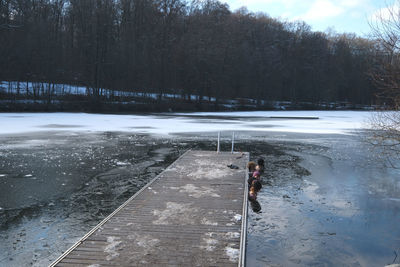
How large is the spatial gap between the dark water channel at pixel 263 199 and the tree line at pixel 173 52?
28.3 metres

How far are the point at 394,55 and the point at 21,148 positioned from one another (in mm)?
13901

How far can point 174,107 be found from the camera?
48.3 m

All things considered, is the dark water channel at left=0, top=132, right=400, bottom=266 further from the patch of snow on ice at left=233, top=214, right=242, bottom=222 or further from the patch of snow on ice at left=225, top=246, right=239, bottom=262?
the patch of snow on ice at left=225, top=246, right=239, bottom=262

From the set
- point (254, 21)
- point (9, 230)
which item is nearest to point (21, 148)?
point (9, 230)

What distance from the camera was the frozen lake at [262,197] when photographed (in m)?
5.44

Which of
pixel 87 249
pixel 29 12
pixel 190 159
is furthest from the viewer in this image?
pixel 29 12

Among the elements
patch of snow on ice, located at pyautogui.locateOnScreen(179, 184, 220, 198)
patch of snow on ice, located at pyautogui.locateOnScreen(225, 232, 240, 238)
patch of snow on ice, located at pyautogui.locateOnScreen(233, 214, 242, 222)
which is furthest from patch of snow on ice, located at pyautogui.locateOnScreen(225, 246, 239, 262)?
patch of snow on ice, located at pyautogui.locateOnScreen(179, 184, 220, 198)

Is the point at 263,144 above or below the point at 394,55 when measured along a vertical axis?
below

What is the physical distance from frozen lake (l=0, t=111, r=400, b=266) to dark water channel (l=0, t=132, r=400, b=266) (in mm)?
20

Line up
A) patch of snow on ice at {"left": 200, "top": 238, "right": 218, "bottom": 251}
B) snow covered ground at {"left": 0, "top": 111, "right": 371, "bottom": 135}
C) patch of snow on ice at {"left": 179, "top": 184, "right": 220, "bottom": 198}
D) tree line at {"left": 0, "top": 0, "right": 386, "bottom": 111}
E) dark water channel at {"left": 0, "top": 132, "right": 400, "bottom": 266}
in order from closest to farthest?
patch of snow on ice at {"left": 200, "top": 238, "right": 218, "bottom": 251} → dark water channel at {"left": 0, "top": 132, "right": 400, "bottom": 266} → patch of snow on ice at {"left": 179, "top": 184, "right": 220, "bottom": 198} → snow covered ground at {"left": 0, "top": 111, "right": 371, "bottom": 135} → tree line at {"left": 0, "top": 0, "right": 386, "bottom": 111}

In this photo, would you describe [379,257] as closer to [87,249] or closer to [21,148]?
[87,249]

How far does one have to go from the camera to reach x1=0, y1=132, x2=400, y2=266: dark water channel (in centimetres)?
542

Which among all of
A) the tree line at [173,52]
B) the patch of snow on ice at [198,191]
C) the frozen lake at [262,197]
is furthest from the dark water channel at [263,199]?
the tree line at [173,52]

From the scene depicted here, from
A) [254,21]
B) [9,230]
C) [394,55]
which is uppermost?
[254,21]
